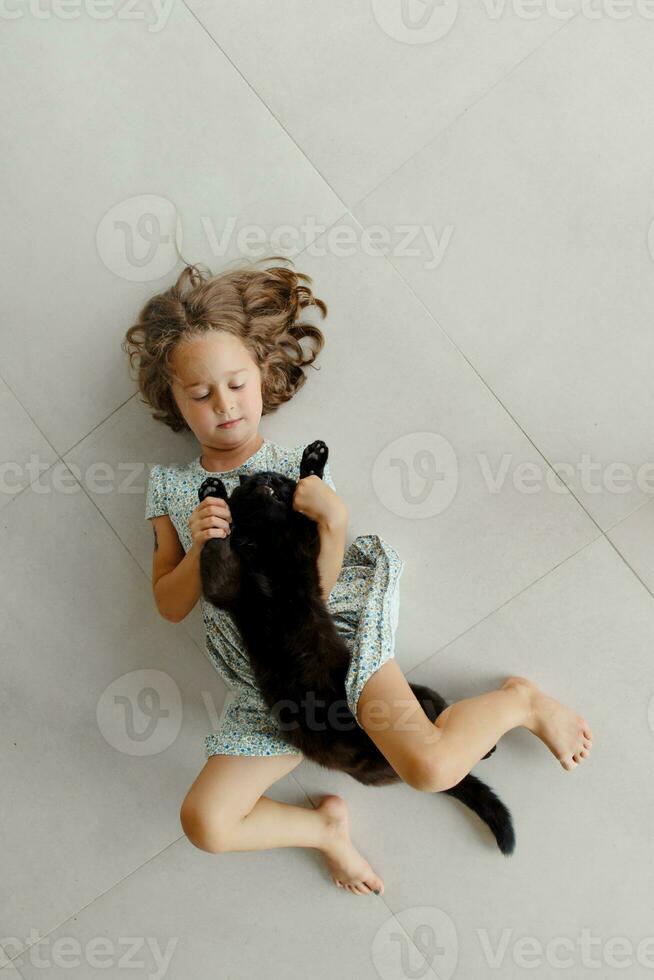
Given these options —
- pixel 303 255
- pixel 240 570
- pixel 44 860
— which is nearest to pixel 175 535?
pixel 240 570

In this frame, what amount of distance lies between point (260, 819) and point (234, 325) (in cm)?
76

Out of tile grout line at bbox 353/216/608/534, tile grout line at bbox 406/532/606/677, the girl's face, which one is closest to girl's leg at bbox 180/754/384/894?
tile grout line at bbox 406/532/606/677

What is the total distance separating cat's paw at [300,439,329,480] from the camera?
39.4 inches

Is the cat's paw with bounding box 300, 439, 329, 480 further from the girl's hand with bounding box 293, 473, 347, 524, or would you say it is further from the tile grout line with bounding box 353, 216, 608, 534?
the tile grout line with bounding box 353, 216, 608, 534

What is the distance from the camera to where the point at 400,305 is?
1230mm

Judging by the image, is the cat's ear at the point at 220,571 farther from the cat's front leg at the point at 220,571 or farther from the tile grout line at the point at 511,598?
the tile grout line at the point at 511,598

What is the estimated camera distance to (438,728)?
107cm

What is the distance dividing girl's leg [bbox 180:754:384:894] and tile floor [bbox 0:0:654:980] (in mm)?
43

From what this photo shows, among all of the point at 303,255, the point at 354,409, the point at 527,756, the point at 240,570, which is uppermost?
the point at 303,255

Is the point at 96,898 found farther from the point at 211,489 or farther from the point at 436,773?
the point at 211,489

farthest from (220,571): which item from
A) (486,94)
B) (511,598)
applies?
(486,94)

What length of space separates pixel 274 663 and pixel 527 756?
0.50 metres

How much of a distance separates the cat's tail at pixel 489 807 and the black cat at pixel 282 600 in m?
0.26

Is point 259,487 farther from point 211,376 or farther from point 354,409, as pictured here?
point 354,409
